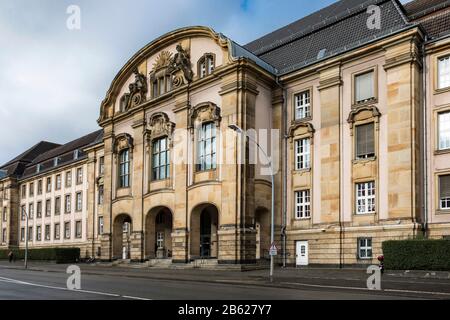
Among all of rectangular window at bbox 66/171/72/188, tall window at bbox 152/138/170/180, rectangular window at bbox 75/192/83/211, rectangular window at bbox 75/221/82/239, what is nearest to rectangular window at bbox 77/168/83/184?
rectangular window at bbox 75/192/83/211

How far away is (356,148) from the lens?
3105 centimetres

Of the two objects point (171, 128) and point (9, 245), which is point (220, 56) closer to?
point (171, 128)

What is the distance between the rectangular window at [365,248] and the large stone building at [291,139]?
0.08 meters

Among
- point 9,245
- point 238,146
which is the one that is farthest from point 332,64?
point 9,245

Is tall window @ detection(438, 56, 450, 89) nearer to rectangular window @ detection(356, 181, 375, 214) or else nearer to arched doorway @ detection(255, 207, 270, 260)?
rectangular window @ detection(356, 181, 375, 214)

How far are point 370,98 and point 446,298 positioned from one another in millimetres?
16635

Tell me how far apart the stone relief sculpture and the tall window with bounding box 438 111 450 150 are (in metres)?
23.8

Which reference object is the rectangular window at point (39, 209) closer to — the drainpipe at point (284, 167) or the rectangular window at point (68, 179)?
the rectangular window at point (68, 179)

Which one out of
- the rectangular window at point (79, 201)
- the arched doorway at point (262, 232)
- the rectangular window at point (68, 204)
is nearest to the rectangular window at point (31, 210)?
the rectangular window at point (68, 204)

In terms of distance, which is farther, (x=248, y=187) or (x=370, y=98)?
(x=248, y=187)

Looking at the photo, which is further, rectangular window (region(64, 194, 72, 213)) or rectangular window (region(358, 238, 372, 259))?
rectangular window (region(64, 194, 72, 213))

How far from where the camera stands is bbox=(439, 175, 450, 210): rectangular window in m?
27.5

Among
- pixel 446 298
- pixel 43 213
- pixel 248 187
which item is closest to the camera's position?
pixel 446 298

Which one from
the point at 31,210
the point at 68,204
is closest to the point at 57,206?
the point at 68,204
